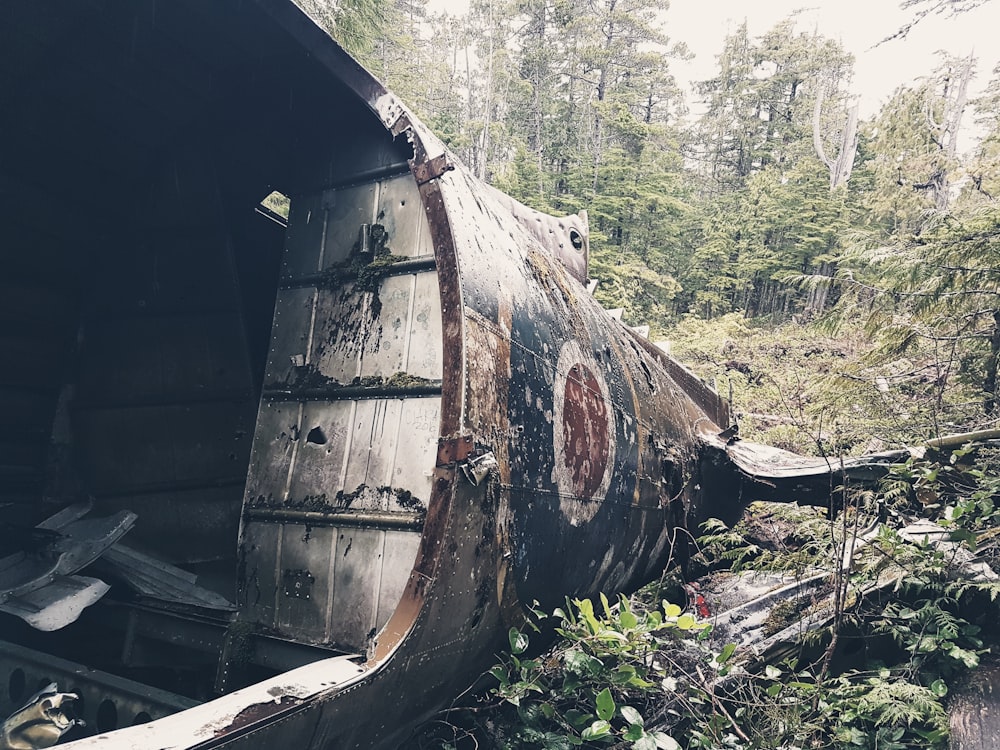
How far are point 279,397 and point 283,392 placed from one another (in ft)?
0.10

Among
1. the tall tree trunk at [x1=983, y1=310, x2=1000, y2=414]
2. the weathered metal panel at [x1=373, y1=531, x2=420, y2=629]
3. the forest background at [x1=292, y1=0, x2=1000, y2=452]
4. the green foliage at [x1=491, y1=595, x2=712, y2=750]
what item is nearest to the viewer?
the weathered metal panel at [x1=373, y1=531, x2=420, y2=629]

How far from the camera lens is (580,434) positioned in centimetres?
289

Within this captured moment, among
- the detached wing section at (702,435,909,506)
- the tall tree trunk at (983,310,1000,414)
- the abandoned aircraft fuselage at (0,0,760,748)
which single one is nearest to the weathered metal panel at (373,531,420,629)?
the abandoned aircraft fuselage at (0,0,760,748)

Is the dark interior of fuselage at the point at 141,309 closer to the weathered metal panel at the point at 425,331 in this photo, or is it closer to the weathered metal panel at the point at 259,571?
the weathered metal panel at the point at 259,571

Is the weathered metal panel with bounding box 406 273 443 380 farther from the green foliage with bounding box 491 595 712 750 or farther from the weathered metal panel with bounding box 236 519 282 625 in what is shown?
the green foliage with bounding box 491 595 712 750

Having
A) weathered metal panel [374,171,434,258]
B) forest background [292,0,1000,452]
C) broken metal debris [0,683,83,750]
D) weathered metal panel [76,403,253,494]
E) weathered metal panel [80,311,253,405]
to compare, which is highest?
forest background [292,0,1000,452]

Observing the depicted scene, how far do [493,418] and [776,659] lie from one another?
8.00 ft

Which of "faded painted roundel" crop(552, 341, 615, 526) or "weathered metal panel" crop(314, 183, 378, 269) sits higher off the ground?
"weathered metal panel" crop(314, 183, 378, 269)

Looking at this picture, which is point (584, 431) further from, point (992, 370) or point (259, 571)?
point (992, 370)

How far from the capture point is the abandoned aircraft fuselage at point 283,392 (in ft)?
7.02

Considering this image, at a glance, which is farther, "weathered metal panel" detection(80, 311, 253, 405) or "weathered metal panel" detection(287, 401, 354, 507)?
"weathered metal panel" detection(80, 311, 253, 405)

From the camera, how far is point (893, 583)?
149 inches

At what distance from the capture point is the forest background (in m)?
15.2

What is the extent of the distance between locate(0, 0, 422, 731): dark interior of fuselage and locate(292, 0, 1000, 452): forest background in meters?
5.37
